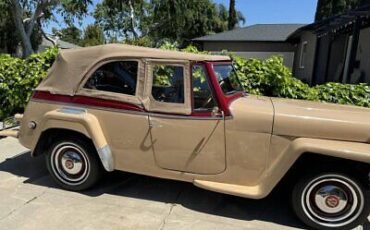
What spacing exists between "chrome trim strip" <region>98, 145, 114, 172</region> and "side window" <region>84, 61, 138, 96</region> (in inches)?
26.2

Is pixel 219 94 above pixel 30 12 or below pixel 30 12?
below

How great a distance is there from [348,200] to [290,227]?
62cm

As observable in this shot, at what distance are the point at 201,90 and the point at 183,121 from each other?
38cm

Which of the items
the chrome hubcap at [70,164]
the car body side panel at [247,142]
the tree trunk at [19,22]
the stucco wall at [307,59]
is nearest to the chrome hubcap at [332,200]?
the car body side panel at [247,142]

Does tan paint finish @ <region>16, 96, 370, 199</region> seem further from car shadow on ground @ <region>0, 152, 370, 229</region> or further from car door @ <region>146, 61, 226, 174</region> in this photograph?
car shadow on ground @ <region>0, 152, 370, 229</region>

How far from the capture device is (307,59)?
2044cm

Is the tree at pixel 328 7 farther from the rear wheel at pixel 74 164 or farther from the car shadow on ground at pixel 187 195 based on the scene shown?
the rear wheel at pixel 74 164

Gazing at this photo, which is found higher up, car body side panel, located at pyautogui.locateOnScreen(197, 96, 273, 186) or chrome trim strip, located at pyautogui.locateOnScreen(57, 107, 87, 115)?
chrome trim strip, located at pyautogui.locateOnScreen(57, 107, 87, 115)

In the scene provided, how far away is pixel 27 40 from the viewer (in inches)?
806

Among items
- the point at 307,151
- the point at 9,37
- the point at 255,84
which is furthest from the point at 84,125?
the point at 9,37

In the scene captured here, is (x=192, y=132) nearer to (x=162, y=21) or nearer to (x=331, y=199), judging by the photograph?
(x=331, y=199)

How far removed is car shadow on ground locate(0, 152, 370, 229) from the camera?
13.3 ft

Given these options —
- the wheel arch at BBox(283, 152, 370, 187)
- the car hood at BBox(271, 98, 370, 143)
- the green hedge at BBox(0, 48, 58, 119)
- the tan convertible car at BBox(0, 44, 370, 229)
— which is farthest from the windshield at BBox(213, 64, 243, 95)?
the green hedge at BBox(0, 48, 58, 119)

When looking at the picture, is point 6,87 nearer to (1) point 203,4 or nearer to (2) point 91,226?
(2) point 91,226
